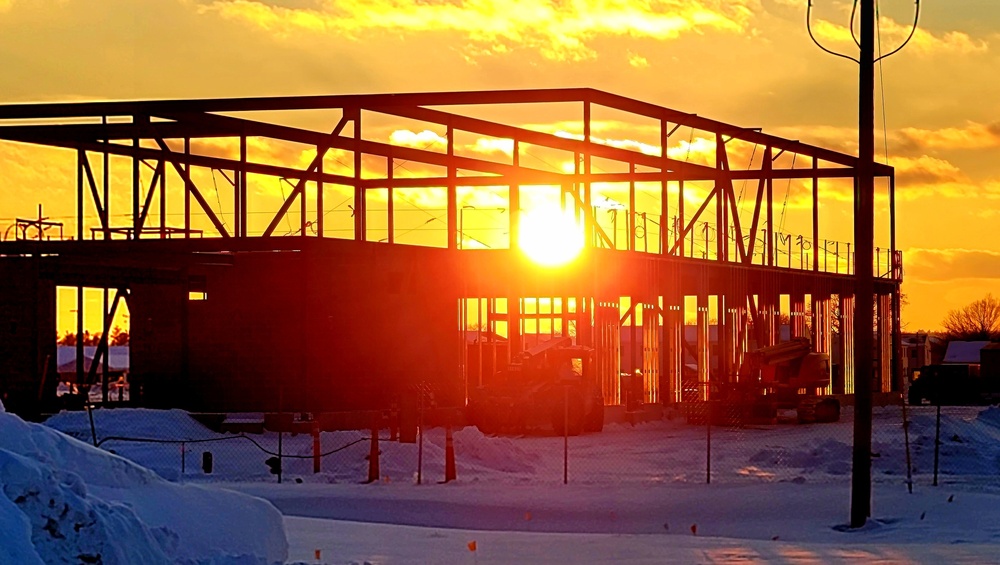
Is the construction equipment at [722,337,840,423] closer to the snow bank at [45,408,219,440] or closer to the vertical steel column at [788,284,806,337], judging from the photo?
the vertical steel column at [788,284,806,337]

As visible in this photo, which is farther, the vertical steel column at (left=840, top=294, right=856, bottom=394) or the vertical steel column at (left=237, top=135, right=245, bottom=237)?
the vertical steel column at (left=840, top=294, right=856, bottom=394)

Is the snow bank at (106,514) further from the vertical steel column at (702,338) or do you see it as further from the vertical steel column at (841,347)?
the vertical steel column at (841,347)

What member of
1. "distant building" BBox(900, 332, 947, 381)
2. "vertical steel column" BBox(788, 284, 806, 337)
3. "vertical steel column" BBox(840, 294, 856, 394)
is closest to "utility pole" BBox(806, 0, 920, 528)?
"vertical steel column" BBox(788, 284, 806, 337)

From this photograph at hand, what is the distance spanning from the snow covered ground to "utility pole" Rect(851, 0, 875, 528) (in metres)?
0.77

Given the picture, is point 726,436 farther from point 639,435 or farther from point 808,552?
point 808,552

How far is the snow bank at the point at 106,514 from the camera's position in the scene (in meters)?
10.6

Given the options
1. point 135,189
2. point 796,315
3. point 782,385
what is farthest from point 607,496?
point 796,315

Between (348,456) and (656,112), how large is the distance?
23.8 m

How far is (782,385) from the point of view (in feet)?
155

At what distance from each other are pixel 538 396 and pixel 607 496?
52.2 ft

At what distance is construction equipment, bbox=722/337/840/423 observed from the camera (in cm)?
4659

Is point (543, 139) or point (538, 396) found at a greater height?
point (543, 139)

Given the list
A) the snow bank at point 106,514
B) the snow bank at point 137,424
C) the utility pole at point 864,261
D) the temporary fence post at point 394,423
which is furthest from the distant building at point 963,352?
the snow bank at point 106,514

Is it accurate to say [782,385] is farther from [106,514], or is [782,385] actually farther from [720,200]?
[106,514]
